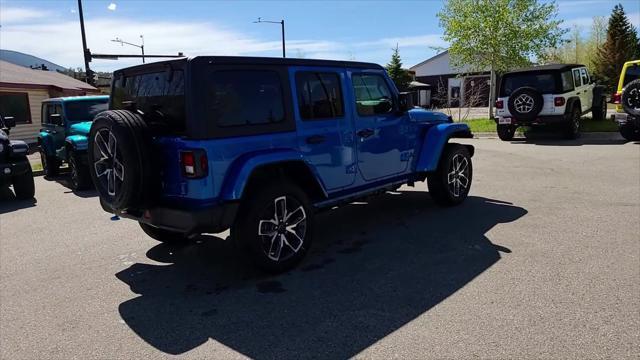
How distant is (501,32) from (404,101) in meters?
15.9

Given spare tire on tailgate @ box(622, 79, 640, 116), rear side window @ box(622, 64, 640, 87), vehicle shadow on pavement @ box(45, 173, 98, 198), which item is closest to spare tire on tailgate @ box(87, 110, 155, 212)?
vehicle shadow on pavement @ box(45, 173, 98, 198)

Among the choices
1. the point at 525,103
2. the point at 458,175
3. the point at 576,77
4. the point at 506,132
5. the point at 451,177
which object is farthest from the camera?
the point at 506,132

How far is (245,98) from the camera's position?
13.6 ft

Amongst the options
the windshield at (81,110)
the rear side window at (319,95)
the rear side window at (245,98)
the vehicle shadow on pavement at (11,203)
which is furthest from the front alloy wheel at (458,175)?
the windshield at (81,110)

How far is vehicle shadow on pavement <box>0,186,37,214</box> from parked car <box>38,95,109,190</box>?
99 centimetres

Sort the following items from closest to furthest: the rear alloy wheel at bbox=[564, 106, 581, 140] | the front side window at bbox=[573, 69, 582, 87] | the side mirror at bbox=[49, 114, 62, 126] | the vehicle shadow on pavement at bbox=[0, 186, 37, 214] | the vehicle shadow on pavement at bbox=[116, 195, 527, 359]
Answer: the vehicle shadow on pavement at bbox=[116, 195, 527, 359]
the vehicle shadow on pavement at bbox=[0, 186, 37, 214]
the side mirror at bbox=[49, 114, 62, 126]
the rear alloy wheel at bbox=[564, 106, 581, 140]
the front side window at bbox=[573, 69, 582, 87]

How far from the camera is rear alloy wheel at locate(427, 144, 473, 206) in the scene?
6.40m

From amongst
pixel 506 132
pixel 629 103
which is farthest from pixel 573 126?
pixel 629 103

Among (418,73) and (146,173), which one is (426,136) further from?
(418,73)

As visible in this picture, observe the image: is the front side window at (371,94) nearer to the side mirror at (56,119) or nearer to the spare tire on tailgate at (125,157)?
the spare tire on tailgate at (125,157)

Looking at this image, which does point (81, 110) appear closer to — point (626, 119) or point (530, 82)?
point (530, 82)

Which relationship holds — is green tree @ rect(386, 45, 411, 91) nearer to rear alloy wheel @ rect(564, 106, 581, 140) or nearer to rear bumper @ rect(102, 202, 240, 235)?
rear alloy wheel @ rect(564, 106, 581, 140)

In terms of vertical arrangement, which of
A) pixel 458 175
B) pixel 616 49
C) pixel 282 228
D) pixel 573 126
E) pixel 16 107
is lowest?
pixel 282 228

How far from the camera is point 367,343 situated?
10.3 ft
